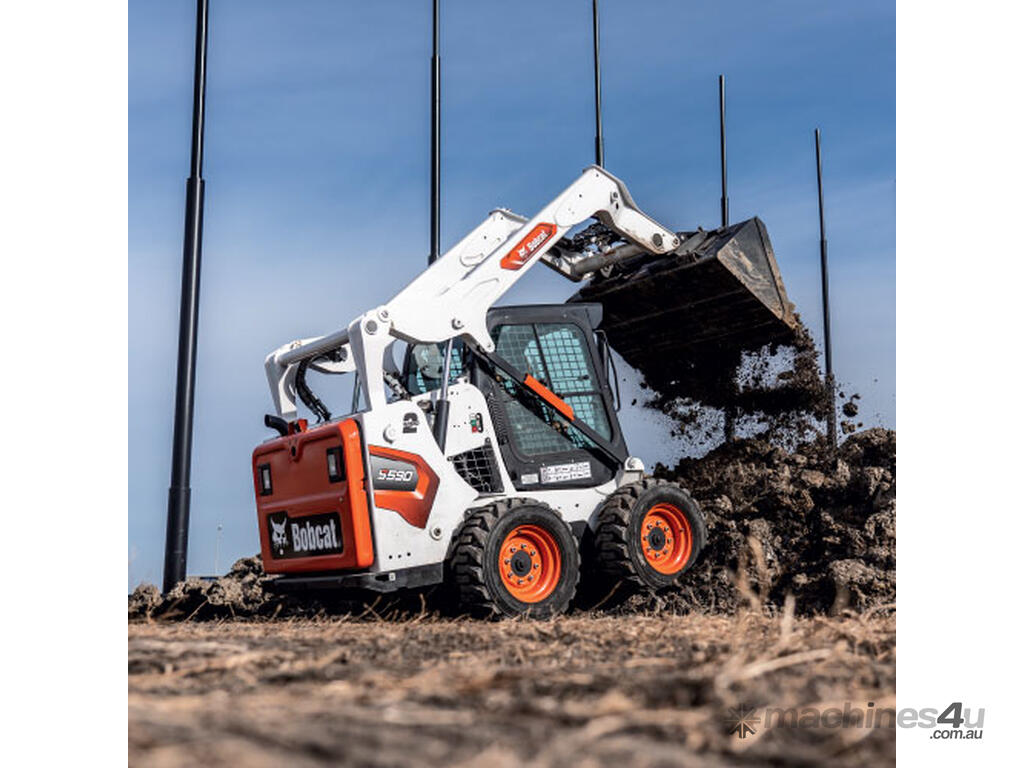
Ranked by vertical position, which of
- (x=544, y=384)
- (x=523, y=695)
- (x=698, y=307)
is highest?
(x=698, y=307)

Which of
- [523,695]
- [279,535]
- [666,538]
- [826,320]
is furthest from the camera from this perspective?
[826,320]

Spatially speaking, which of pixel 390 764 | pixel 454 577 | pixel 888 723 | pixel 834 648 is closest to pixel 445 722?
pixel 390 764

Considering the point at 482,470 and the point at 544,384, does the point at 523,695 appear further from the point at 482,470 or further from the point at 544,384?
the point at 544,384

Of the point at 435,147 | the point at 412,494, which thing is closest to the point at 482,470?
the point at 412,494

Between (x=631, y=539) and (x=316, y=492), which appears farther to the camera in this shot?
(x=631, y=539)

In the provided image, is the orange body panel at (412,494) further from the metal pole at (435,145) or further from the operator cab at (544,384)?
the metal pole at (435,145)

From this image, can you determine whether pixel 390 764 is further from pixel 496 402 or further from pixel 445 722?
pixel 496 402

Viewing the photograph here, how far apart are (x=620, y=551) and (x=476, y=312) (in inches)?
79.3

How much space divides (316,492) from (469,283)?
6.14 feet

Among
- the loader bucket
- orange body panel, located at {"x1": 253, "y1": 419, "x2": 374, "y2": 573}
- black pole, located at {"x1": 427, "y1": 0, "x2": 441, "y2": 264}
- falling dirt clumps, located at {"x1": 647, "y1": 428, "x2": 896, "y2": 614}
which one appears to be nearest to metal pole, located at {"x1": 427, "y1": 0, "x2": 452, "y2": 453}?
black pole, located at {"x1": 427, "y1": 0, "x2": 441, "y2": 264}

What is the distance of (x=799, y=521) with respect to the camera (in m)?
9.71

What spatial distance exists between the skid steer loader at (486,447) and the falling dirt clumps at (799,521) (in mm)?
832

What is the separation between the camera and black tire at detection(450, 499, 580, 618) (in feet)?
23.8

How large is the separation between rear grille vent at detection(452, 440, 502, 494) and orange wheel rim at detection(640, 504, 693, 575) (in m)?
1.16
